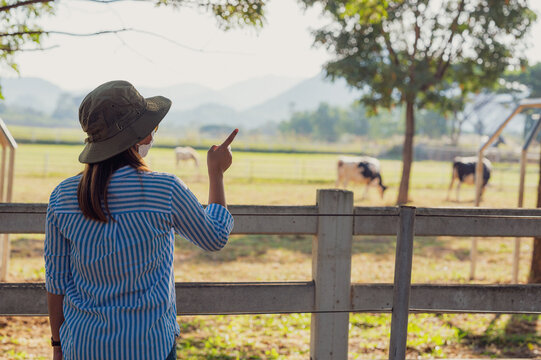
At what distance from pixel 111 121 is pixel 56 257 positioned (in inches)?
17.4

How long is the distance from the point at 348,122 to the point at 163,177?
169493 millimetres

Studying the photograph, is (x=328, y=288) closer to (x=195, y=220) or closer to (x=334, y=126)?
(x=195, y=220)

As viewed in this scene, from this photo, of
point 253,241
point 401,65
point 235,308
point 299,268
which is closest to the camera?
point 235,308

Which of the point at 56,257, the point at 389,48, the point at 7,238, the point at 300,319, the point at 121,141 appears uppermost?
the point at 389,48

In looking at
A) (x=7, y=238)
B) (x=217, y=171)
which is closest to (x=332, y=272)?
(x=217, y=171)

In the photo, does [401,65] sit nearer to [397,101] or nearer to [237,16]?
[397,101]

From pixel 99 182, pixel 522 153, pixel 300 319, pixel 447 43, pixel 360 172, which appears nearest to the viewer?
pixel 99 182

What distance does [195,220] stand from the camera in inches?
65.7

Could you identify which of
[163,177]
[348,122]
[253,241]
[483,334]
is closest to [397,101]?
[253,241]

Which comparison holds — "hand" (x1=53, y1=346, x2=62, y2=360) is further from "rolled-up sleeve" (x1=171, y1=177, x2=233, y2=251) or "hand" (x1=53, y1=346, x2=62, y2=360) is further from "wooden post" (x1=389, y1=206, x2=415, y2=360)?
"wooden post" (x1=389, y1=206, x2=415, y2=360)

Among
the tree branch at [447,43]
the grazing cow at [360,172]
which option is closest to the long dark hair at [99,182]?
the tree branch at [447,43]

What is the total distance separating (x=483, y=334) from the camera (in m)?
5.14

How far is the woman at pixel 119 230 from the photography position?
1610 millimetres

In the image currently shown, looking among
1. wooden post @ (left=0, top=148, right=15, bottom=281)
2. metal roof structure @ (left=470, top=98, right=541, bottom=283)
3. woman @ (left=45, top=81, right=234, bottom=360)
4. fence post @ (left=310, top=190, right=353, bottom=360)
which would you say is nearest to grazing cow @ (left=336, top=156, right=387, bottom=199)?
metal roof structure @ (left=470, top=98, right=541, bottom=283)
